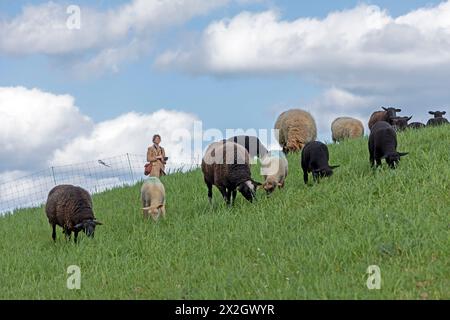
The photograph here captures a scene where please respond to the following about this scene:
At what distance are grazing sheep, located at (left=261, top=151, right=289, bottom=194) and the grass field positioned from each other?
11.6 inches

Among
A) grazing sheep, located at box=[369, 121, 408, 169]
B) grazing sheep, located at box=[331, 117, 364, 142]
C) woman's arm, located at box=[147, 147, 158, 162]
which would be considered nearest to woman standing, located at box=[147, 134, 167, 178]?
woman's arm, located at box=[147, 147, 158, 162]

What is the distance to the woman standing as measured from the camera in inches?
759

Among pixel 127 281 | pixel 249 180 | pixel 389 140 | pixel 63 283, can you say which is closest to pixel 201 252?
pixel 127 281

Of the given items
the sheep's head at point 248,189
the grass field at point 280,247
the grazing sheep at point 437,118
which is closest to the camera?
the grass field at point 280,247

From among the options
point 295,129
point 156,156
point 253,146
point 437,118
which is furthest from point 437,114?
point 156,156

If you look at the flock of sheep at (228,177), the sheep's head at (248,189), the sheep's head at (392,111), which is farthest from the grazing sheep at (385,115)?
the sheep's head at (248,189)

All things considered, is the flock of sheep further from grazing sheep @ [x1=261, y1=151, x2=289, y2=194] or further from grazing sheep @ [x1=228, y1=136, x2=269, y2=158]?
grazing sheep @ [x1=228, y1=136, x2=269, y2=158]

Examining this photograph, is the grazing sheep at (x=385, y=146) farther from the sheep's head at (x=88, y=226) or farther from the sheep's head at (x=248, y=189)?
the sheep's head at (x=88, y=226)

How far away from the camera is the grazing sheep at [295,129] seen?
24.3 metres

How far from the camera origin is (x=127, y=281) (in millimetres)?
10305

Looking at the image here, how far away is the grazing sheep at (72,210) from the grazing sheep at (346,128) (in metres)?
18.4

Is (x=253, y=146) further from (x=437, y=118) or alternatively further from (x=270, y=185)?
(x=437, y=118)

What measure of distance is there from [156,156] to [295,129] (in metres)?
7.11

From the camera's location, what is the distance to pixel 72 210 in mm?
13875
